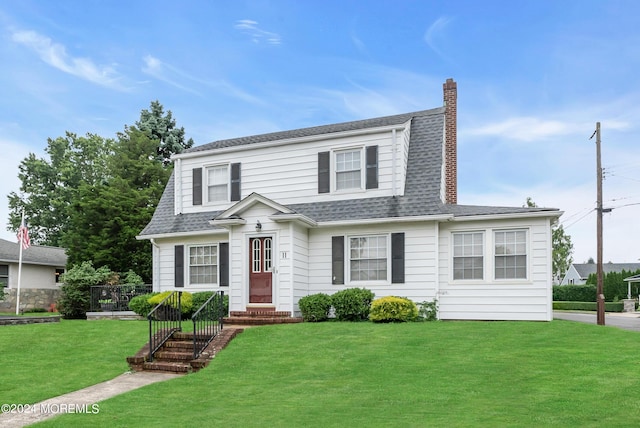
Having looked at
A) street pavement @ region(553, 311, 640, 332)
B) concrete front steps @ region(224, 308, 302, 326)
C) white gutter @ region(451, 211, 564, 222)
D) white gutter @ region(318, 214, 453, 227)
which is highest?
white gutter @ region(451, 211, 564, 222)

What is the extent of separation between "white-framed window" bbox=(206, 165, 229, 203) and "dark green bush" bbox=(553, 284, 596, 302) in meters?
34.9

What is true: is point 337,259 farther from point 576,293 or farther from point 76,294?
point 576,293

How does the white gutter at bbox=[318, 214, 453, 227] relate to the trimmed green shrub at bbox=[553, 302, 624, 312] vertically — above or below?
above

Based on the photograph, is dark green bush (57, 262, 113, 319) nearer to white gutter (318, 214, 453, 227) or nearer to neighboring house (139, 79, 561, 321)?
neighboring house (139, 79, 561, 321)

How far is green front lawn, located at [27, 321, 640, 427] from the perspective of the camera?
8.20 metres

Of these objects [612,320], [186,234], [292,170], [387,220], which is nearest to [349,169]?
[292,170]

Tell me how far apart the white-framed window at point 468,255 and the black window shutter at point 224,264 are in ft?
25.2

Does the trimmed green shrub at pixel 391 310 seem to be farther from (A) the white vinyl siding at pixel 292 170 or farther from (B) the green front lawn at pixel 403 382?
(A) the white vinyl siding at pixel 292 170

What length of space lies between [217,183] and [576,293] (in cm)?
3541

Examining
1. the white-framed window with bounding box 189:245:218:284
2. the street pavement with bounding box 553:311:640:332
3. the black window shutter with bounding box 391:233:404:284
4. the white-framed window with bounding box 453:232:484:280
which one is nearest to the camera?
the white-framed window with bounding box 453:232:484:280

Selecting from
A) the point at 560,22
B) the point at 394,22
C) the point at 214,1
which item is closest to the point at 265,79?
the point at 214,1

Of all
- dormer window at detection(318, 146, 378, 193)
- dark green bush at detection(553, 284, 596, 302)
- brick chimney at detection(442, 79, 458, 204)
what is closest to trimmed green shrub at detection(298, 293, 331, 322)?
dormer window at detection(318, 146, 378, 193)

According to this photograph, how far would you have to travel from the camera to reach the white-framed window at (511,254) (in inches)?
659

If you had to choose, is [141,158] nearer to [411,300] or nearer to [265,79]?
[265,79]
